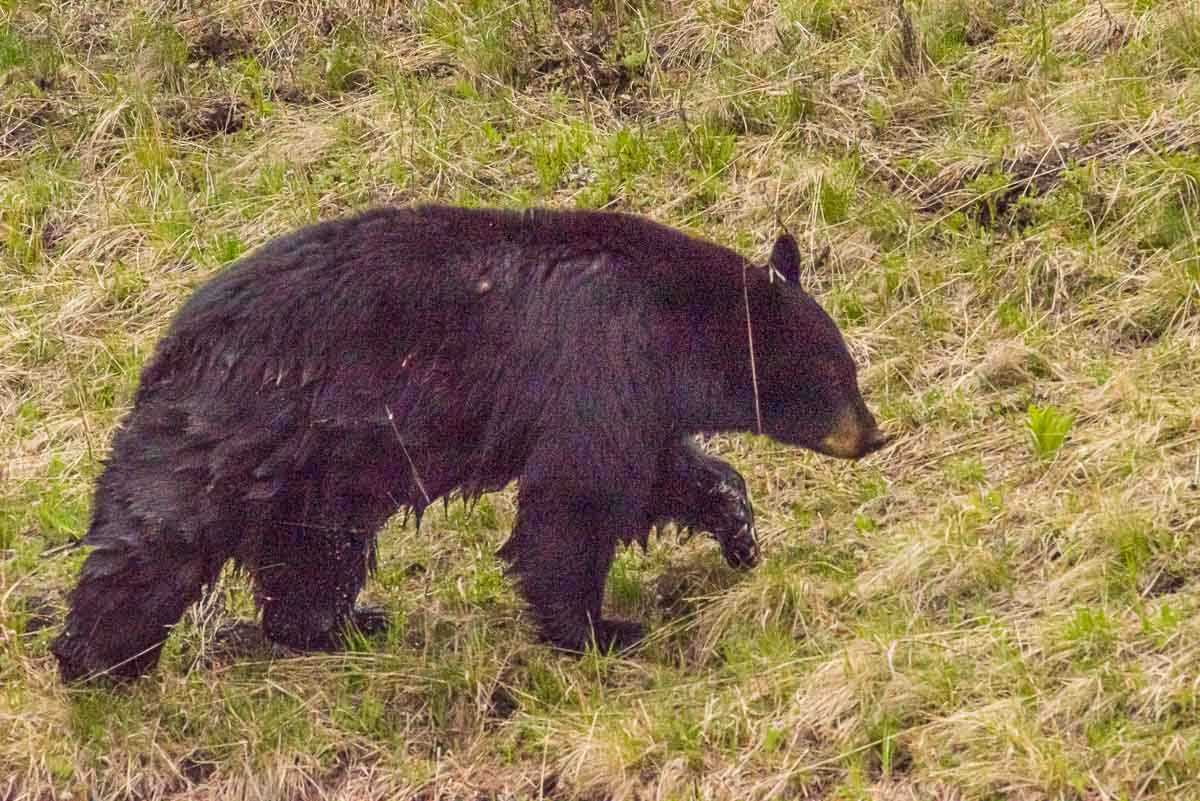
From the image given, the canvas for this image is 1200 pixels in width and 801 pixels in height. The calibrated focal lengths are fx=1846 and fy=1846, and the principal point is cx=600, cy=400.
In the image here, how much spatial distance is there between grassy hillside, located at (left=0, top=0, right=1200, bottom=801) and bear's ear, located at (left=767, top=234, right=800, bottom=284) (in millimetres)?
898

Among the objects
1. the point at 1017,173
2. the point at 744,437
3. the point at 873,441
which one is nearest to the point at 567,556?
the point at 873,441

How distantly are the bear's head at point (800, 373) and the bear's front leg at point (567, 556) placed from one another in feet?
2.36

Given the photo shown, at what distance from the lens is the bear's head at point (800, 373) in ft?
20.0

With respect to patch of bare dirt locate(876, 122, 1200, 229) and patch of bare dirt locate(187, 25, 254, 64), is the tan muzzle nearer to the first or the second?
patch of bare dirt locate(876, 122, 1200, 229)

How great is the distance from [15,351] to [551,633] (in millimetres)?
3361

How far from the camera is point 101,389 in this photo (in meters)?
7.74

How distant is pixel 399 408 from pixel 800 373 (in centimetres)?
138

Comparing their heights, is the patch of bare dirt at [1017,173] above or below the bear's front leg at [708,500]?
above

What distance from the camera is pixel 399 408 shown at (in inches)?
222

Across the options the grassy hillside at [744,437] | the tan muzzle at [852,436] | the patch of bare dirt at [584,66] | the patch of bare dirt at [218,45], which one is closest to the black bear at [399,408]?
the grassy hillside at [744,437]

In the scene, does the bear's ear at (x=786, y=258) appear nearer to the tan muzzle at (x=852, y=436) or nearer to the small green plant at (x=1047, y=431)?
the tan muzzle at (x=852, y=436)

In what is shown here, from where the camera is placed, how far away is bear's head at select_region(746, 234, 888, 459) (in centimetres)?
608

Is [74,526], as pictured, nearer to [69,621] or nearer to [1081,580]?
[69,621]

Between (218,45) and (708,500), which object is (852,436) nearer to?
(708,500)
